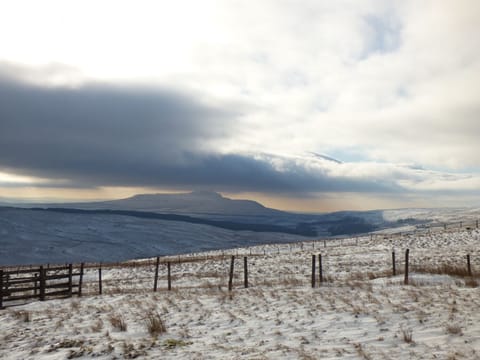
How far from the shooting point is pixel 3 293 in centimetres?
2047

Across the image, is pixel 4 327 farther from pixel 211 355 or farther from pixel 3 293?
pixel 211 355

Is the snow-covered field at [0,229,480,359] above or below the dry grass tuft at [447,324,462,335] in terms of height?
below

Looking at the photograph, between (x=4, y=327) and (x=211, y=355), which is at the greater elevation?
(x=211, y=355)

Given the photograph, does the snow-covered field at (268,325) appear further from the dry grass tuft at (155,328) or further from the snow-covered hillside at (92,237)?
the snow-covered hillside at (92,237)

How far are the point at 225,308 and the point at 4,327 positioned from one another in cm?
771

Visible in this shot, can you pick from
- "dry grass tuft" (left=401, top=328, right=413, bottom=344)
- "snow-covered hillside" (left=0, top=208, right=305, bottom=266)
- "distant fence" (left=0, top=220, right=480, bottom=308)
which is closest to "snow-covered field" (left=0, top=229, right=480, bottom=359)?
"dry grass tuft" (left=401, top=328, right=413, bottom=344)

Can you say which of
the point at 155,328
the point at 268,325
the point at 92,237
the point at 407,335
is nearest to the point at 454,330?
the point at 407,335

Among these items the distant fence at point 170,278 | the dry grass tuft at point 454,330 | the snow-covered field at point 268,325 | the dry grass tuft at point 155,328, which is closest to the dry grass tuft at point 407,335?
the snow-covered field at point 268,325

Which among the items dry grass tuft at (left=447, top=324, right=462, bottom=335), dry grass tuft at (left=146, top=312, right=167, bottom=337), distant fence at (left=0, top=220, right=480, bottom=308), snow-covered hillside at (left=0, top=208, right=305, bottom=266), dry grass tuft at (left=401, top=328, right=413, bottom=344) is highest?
dry grass tuft at (left=447, top=324, right=462, bottom=335)

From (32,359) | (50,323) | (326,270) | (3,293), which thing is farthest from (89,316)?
(326,270)

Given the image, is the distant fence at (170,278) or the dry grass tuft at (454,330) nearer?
the dry grass tuft at (454,330)

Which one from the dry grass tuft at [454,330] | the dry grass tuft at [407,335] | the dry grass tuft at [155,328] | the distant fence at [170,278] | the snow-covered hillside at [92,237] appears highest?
the dry grass tuft at [454,330]

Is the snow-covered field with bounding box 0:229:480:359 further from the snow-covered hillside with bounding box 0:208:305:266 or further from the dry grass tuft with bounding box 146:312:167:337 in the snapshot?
the snow-covered hillside with bounding box 0:208:305:266

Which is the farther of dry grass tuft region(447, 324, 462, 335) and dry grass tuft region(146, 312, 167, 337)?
dry grass tuft region(146, 312, 167, 337)
